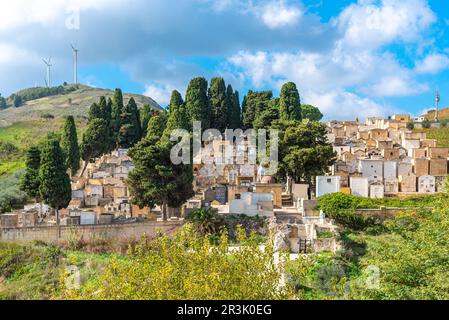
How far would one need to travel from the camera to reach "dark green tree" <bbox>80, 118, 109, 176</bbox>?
1639 inches

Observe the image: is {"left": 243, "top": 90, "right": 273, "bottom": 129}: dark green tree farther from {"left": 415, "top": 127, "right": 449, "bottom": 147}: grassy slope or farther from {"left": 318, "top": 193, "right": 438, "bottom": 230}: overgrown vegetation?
{"left": 318, "top": 193, "right": 438, "bottom": 230}: overgrown vegetation

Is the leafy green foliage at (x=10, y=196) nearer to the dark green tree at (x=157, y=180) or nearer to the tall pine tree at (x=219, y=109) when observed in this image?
the dark green tree at (x=157, y=180)

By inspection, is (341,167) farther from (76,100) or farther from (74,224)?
(76,100)

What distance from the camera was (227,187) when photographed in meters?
31.4

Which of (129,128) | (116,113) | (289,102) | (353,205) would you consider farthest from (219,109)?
(353,205)

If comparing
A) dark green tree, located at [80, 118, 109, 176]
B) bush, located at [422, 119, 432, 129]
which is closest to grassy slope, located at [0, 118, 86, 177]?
dark green tree, located at [80, 118, 109, 176]

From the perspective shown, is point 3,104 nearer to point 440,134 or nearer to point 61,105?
point 61,105

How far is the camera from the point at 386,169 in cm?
3297

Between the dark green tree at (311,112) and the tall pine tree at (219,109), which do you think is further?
the dark green tree at (311,112)

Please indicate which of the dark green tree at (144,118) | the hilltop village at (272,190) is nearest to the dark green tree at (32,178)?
the hilltop village at (272,190)

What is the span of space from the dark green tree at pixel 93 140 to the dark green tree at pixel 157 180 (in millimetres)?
15542

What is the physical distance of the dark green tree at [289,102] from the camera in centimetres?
4247
